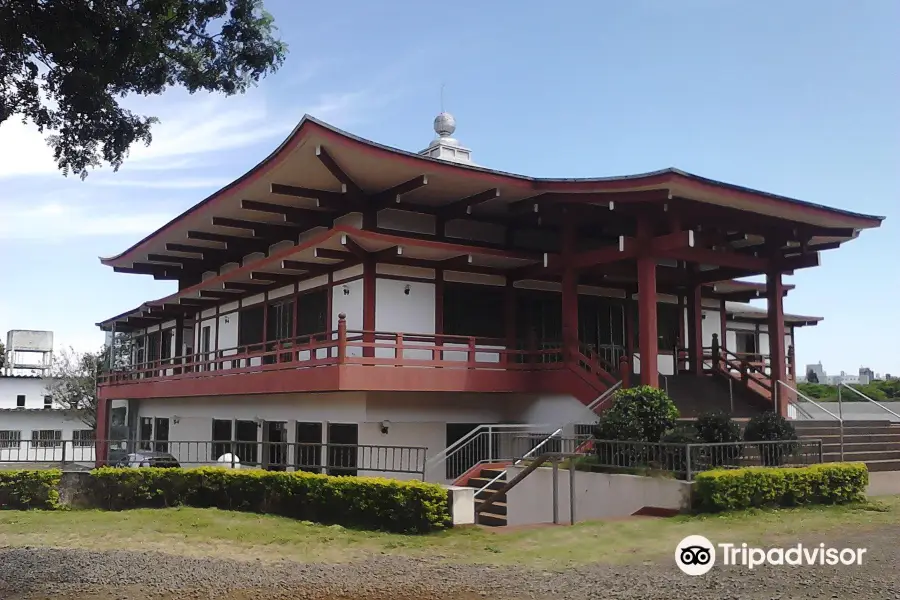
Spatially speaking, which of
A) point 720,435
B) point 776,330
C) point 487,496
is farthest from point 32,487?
point 776,330

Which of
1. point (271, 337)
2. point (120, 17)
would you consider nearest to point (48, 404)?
point (271, 337)

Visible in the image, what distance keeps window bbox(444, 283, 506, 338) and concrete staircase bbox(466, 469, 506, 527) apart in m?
4.91

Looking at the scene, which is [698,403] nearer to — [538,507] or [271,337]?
[538,507]

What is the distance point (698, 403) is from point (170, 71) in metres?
14.4

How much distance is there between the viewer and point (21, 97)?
1164 cm

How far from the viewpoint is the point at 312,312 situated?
2273 centimetres

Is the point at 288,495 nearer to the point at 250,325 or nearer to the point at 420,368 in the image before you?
the point at 420,368

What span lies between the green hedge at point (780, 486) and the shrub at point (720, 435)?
648 mm

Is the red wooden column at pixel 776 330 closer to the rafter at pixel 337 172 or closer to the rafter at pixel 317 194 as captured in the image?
the rafter at pixel 337 172

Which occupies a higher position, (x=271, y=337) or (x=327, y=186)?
(x=327, y=186)

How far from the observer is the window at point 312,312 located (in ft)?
72.2

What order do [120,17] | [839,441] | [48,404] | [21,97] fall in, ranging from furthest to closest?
1. [48,404]
2. [839,441]
3. [21,97]
4. [120,17]

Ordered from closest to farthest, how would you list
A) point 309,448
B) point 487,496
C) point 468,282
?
1. point 487,496
2. point 309,448
3. point 468,282

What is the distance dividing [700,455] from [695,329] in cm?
1108
